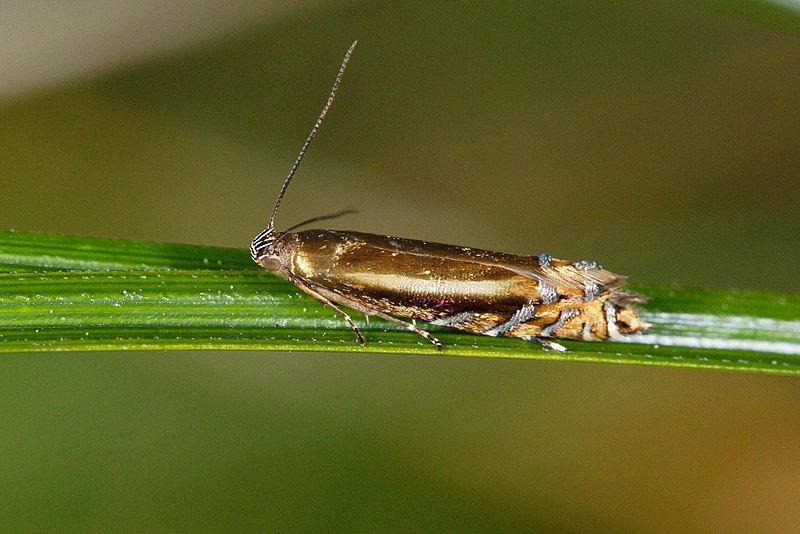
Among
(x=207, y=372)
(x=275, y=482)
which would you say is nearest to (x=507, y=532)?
(x=275, y=482)

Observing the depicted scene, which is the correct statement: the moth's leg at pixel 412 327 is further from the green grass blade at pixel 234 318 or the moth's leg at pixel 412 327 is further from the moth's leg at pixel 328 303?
the moth's leg at pixel 328 303

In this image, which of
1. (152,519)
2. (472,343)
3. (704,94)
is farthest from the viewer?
(704,94)

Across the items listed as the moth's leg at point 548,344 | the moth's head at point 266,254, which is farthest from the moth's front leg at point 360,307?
the moth's leg at point 548,344

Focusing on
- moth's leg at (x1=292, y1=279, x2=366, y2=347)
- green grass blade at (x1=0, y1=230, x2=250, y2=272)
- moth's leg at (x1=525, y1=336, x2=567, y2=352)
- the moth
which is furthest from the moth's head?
moth's leg at (x1=525, y1=336, x2=567, y2=352)

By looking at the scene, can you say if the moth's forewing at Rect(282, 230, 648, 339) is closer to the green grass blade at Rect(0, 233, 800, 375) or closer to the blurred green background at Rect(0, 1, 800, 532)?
the green grass blade at Rect(0, 233, 800, 375)

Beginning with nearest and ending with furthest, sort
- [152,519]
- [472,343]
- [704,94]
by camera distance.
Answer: [472,343] < [152,519] < [704,94]

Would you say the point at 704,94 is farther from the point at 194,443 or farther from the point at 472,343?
the point at 194,443

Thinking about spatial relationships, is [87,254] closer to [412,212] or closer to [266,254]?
[266,254]
